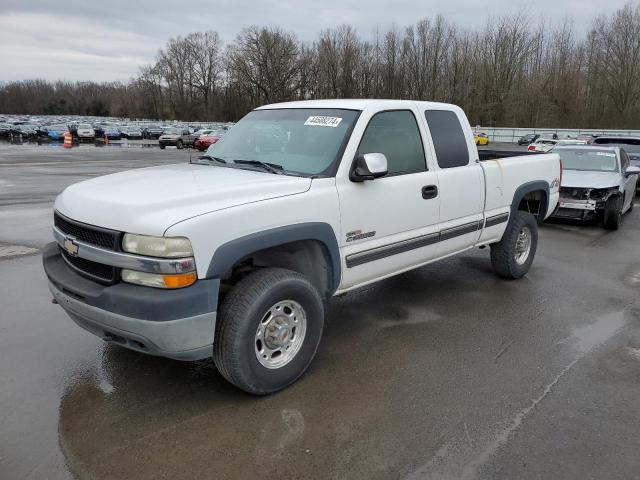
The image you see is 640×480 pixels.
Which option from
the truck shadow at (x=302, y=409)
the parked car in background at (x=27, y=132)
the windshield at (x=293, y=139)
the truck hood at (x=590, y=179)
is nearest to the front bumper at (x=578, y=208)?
the truck hood at (x=590, y=179)

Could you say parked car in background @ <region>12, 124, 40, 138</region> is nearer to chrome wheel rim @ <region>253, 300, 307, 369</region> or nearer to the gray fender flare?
the gray fender flare

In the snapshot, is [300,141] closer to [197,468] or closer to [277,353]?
[277,353]

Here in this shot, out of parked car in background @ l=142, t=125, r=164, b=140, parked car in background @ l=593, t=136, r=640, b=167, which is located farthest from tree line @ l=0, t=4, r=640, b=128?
parked car in background @ l=593, t=136, r=640, b=167

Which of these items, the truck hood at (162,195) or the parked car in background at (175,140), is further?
the parked car in background at (175,140)

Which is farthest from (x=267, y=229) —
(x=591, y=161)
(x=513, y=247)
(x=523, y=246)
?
(x=591, y=161)

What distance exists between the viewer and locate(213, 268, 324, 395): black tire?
3.25 metres

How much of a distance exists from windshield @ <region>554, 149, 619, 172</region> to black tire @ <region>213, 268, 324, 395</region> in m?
9.47

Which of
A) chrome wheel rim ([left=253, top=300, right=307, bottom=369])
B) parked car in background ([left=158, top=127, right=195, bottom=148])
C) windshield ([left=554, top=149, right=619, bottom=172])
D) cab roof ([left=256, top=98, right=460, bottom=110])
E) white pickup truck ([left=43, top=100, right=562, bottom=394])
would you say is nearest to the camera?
white pickup truck ([left=43, top=100, right=562, bottom=394])

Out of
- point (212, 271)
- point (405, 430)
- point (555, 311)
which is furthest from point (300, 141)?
point (555, 311)

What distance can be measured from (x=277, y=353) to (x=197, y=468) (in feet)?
3.33

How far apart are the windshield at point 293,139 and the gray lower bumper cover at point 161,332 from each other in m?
1.44

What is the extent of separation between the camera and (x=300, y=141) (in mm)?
4258

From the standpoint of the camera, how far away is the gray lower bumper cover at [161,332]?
2977 mm

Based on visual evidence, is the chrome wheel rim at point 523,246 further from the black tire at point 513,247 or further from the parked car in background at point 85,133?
the parked car in background at point 85,133
